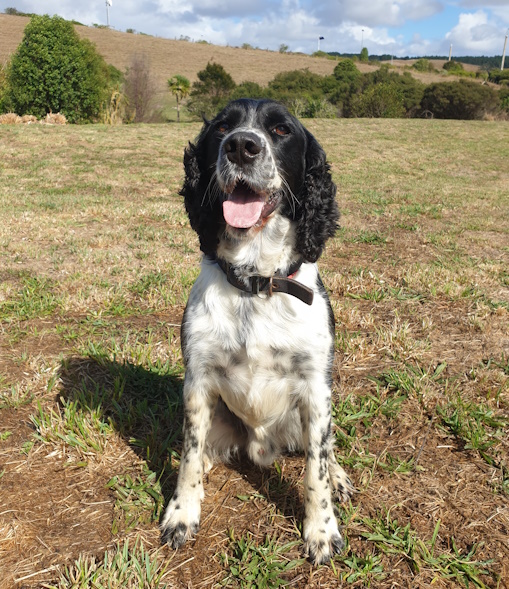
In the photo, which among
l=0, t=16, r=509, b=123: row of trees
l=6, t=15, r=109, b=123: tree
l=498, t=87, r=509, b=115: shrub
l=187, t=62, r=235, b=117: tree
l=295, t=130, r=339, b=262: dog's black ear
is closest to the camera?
l=295, t=130, r=339, b=262: dog's black ear

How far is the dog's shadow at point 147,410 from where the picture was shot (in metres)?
2.62

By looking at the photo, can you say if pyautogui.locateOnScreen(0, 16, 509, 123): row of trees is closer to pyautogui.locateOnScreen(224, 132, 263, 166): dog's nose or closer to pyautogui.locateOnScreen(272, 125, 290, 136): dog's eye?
pyautogui.locateOnScreen(272, 125, 290, 136): dog's eye

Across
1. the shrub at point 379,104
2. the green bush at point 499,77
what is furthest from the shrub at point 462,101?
the green bush at point 499,77

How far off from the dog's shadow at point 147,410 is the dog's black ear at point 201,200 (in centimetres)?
109

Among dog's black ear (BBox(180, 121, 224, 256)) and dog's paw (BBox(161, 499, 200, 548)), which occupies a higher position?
dog's black ear (BBox(180, 121, 224, 256))

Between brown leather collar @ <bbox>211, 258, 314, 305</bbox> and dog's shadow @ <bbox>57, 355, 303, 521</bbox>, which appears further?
dog's shadow @ <bbox>57, 355, 303, 521</bbox>

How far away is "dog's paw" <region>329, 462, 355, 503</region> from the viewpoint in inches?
98.9

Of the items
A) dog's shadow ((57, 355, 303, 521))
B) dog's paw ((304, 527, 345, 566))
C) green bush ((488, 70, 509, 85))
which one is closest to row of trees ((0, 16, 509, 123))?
green bush ((488, 70, 509, 85))

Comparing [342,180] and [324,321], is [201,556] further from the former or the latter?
[342,180]

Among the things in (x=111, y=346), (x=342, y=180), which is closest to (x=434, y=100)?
(x=342, y=180)

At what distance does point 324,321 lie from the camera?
241 centimetres

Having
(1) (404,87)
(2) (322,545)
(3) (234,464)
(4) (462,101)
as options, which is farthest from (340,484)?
(1) (404,87)

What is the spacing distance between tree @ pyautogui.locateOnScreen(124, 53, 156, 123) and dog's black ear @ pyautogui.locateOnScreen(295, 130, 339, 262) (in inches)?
Answer: 1173

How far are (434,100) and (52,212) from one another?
2955 centimetres
